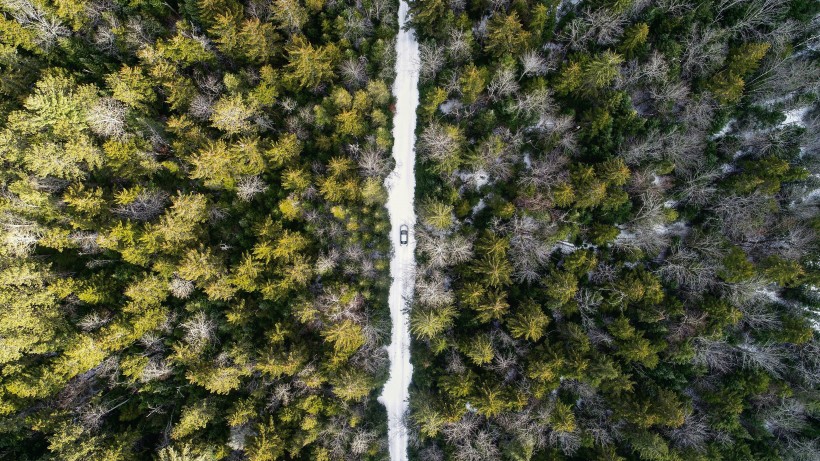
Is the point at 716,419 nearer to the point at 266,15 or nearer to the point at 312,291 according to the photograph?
the point at 312,291

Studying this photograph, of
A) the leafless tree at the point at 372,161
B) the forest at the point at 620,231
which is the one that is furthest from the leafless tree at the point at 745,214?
the leafless tree at the point at 372,161

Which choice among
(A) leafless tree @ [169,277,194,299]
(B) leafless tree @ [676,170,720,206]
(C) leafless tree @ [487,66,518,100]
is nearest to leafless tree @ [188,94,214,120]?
(A) leafless tree @ [169,277,194,299]

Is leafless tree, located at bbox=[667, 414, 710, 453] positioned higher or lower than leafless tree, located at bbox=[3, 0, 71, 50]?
lower

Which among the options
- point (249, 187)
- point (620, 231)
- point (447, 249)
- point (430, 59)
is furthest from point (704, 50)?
point (249, 187)

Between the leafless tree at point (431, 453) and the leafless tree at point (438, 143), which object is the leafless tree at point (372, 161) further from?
the leafless tree at point (431, 453)

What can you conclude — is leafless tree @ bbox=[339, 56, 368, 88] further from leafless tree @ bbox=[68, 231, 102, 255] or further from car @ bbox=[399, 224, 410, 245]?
leafless tree @ bbox=[68, 231, 102, 255]

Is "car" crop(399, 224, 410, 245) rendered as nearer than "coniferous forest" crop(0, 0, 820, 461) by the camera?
No
